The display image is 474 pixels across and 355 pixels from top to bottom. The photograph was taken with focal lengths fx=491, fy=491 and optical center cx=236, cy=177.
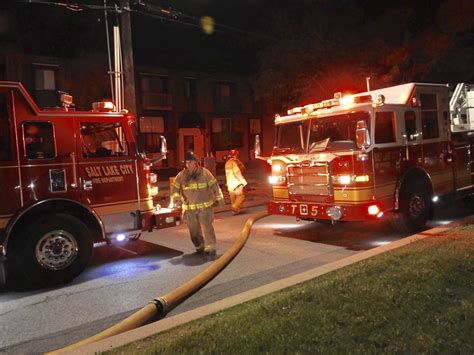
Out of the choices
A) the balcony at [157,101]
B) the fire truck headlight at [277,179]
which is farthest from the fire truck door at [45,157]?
the balcony at [157,101]

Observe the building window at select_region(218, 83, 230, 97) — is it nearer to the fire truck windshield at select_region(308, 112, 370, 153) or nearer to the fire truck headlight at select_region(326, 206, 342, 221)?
the fire truck windshield at select_region(308, 112, 370, 153)

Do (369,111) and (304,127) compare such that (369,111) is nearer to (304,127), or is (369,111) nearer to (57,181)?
(304,127)

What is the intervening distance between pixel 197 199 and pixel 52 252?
87.4 inches

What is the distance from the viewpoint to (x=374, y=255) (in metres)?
6.56

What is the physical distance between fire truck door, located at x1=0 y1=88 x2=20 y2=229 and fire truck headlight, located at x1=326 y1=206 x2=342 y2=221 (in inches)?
176

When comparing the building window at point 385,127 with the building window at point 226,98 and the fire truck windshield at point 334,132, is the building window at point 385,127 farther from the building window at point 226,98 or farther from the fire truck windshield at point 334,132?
the building window at point 226,98

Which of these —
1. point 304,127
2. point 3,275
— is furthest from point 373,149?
point 3,275

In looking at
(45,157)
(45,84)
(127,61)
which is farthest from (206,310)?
(45,84)

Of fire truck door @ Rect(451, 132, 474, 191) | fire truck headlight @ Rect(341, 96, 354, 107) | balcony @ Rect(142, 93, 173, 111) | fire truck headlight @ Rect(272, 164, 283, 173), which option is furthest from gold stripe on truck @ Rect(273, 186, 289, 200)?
balcony @ Rect(142, 93, 173, 111)

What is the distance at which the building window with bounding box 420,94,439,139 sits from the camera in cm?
870

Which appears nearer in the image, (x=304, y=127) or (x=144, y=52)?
(x=304, y=127)

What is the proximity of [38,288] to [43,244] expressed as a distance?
57cm

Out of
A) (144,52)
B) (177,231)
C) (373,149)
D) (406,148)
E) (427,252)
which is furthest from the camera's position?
(144,52)

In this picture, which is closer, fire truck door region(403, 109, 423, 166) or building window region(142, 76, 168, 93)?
fire truck door region(403, 109, 423, 166)
